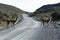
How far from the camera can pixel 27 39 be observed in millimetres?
21422

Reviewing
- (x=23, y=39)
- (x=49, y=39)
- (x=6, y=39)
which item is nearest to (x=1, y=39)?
(x=6, y=39)

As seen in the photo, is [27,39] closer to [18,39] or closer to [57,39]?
[18,39]

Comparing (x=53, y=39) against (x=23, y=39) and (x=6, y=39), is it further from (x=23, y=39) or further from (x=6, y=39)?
(x=6, y=39)

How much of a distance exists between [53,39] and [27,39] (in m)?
2.48

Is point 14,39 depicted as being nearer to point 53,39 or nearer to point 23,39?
point 23,39

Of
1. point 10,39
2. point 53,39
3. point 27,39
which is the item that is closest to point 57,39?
point 53,39

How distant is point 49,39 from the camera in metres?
20.9

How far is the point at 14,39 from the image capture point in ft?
70.9

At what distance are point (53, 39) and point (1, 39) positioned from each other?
199 inches

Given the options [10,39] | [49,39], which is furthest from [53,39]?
[10,39]

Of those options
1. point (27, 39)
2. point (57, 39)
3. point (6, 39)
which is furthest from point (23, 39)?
point (57, 39)

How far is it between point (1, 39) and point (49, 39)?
4.68 m

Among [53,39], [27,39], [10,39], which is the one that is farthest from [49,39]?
[10,39]

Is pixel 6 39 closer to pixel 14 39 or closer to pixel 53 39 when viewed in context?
pixel 14 39
